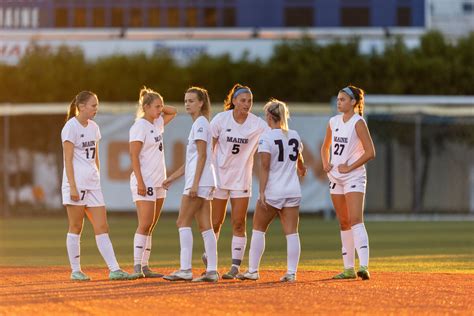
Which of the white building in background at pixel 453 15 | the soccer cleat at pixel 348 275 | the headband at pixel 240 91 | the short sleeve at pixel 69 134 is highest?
the white building in background at pixel 453 15

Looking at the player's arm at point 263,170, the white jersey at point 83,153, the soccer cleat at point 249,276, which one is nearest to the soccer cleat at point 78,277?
the white jersey at point 83,153

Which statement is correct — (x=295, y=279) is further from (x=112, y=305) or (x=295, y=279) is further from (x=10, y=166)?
(x=10, y=166)

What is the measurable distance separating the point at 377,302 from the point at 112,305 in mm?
2110

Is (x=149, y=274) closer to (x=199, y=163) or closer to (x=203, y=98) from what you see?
(x=199, y=163)

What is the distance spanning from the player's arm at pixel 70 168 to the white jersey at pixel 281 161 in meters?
1.80

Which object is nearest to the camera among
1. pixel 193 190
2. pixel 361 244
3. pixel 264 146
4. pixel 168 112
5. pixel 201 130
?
pixel 193 190

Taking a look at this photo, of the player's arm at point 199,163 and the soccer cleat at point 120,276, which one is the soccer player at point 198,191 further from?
the soccer cleat at point 120,276

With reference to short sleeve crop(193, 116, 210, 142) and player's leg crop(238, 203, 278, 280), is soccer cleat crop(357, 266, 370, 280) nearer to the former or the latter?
player's leg crop(238, 203, 278, 280)

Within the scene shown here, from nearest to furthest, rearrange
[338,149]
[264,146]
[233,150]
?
[264,146], [233,150], [338,149]

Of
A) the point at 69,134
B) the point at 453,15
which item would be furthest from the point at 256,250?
the point at 453,15

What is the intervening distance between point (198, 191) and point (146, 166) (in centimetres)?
67

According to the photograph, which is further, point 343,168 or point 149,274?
point 149,274

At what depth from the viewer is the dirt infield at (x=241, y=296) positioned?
10297 millimetres

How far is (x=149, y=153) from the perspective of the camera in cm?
1323
